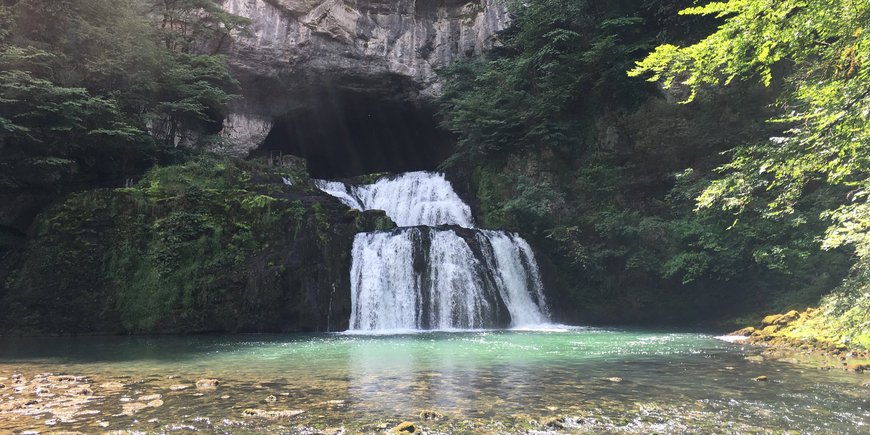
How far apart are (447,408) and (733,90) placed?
19.4 metres

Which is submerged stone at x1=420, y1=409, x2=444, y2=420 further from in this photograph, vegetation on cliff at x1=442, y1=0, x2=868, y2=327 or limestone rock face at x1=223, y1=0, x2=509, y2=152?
limestone rock face at x1=223, y1=0, x2=509, y2=152

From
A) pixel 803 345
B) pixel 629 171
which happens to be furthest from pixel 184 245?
pixel 629 171

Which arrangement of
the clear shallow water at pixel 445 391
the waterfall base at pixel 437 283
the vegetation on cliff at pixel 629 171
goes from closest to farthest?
the clear shallow water at pixel 445 391 → the vegetation on cliff at pixel 629 171 → the waterfall base at pixel 437 283

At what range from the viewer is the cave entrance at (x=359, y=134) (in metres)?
30.0

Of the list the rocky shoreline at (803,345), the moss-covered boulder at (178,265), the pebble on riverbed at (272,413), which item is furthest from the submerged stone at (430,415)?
the moss-covered boulder at (178,265)

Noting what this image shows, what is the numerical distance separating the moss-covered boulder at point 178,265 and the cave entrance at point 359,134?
13332 mm

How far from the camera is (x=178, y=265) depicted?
53.8 feet

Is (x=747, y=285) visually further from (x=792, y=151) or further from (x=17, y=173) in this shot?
(x=17, y=173)

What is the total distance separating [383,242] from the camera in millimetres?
18031

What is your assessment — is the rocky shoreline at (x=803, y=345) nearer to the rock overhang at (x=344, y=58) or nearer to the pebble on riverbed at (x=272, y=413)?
the pebble on riverbed at (x=272, y=413)

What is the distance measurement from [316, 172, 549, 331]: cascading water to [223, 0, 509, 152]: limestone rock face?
13.1 m

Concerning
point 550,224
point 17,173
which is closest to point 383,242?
point 550,224

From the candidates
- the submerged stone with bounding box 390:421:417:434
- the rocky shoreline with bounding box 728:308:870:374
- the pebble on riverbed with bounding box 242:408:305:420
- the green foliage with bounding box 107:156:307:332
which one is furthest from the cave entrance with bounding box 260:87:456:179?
the submerged stone with bounding box 390:421:417:434

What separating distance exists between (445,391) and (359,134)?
29546mm
